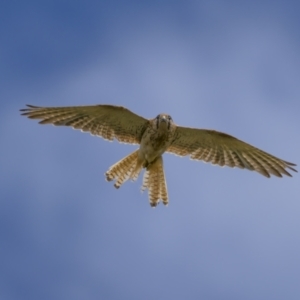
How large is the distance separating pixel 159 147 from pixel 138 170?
719mm

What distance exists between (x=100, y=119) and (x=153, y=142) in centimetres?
108

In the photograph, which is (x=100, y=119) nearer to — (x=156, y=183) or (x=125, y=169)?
(x=125, y=169)

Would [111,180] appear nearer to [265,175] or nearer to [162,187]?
[162,187]

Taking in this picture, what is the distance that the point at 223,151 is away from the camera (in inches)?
756

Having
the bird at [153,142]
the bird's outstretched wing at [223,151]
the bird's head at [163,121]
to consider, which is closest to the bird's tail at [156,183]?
the bird at [153,142]

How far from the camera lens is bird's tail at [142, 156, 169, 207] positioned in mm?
18969

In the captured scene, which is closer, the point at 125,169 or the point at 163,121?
the point at 163,121

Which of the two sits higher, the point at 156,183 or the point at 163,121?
the point at 163,121

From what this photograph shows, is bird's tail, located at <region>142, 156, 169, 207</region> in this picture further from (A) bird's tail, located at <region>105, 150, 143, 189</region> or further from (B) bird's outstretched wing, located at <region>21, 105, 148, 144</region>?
(B) bird's outstretched wing, located at <region>21, 105, 148, 144</region>

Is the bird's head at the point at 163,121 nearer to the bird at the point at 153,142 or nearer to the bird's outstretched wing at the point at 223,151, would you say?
the bird at the point at 153,142

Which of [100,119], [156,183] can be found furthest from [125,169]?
[100,119]

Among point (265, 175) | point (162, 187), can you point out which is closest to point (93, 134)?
point (162, 187)

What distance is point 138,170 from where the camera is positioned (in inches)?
747

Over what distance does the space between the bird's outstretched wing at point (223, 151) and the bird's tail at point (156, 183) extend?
16.8 inches
